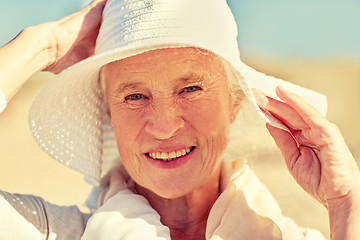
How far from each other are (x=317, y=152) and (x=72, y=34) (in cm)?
144

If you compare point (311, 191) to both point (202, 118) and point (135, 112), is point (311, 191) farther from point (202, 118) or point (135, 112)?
point (135, 112)

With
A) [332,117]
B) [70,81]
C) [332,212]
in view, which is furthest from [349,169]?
[332,117]

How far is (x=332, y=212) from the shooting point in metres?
2.26

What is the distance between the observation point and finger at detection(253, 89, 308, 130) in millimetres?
2301

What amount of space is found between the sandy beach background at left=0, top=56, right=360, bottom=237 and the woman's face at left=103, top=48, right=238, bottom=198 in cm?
80

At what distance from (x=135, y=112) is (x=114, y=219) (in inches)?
21.2

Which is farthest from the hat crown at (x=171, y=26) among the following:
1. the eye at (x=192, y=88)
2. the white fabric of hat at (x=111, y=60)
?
the eye at (x=192, y=88)

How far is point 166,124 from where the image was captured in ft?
7.86

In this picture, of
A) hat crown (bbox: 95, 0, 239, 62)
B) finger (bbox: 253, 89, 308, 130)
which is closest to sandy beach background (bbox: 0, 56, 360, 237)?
finger (bbox: 253, 89, 308, 130)

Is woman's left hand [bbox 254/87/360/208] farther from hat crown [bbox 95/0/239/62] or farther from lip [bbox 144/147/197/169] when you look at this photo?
lip [bbox 144/147/197/169]

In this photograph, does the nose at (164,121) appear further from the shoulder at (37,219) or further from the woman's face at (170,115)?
the shoulder at (37,219)

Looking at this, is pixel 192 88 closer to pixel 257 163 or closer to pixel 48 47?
pixel 48 47

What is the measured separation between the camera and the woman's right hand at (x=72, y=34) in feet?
8.98

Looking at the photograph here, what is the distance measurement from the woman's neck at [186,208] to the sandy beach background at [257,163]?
0.57 meters
